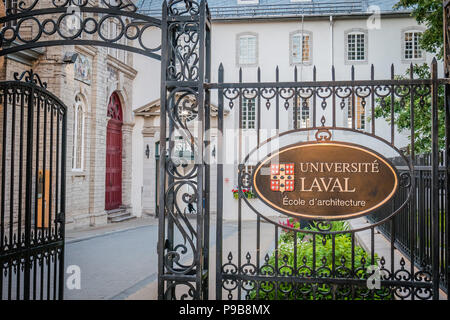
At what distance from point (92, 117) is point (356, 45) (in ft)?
40.2

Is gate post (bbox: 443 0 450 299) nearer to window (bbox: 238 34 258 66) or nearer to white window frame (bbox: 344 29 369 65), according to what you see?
white window frame (bbox: 344 29 369 65)

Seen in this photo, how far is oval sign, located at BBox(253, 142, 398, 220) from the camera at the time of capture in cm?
376

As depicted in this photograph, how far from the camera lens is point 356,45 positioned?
1952 centimetres

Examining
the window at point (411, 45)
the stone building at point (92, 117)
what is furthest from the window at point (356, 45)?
the stone building at point (92, 117)

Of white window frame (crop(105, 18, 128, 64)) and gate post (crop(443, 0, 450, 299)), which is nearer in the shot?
gate post (crop(443, 0, 450, 299))

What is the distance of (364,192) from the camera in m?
3.77

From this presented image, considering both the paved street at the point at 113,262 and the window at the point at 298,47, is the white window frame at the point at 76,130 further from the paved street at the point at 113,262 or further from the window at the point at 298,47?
the window at the point at 298,47

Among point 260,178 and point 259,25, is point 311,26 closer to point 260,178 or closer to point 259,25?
point 259,25

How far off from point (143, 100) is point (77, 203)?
7.20m

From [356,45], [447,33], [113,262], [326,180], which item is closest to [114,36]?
[356,45]

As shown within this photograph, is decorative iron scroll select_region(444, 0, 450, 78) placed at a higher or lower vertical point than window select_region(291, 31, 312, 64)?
lower

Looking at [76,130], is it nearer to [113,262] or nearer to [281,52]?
[113,262]

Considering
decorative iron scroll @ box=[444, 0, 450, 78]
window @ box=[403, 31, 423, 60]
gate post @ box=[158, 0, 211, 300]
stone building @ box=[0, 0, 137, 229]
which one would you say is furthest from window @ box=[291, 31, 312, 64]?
gate post @ box=[158, 0, 211, 300]

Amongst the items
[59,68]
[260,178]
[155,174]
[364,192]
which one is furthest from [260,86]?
[155,174]
